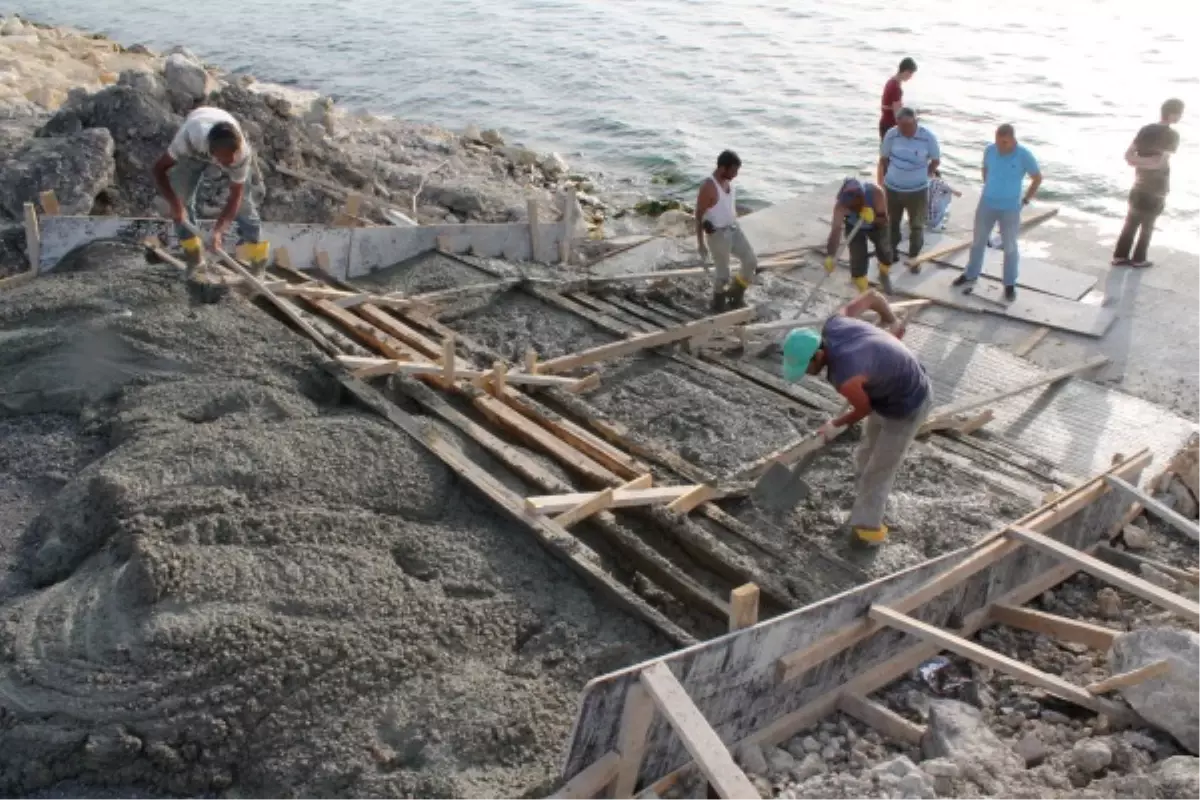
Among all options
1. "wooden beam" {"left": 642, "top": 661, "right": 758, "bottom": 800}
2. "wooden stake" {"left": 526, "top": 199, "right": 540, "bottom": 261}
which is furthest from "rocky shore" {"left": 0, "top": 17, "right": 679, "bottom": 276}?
"wooden beam" {"left": 642, "top": 661, "right": 758, "bottom": 800}

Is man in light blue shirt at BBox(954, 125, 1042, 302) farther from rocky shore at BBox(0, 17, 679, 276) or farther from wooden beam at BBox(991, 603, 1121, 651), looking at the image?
wooden beam at BBox(991, 603, 1121, 651)

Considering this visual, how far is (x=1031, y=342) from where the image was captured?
861 cm

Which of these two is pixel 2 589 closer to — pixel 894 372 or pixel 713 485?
pixel 713 485

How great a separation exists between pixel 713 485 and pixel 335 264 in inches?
184

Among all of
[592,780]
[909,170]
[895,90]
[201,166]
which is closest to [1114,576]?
[592,780]

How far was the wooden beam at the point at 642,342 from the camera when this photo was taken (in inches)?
289

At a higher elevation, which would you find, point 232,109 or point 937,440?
point 232,109

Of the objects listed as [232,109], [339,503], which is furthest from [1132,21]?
[339,503]

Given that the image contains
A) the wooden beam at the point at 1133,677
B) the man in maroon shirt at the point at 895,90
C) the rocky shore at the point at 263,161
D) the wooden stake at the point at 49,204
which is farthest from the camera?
the man in maroon shirt at the point at 895,90

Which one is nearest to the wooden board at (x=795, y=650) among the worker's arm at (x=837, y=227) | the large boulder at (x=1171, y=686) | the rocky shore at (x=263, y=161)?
the large boulder at (x=1171, y=686)

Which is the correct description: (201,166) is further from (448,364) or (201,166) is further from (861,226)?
(861,226)

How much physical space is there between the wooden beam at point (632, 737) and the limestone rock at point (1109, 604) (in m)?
2.98

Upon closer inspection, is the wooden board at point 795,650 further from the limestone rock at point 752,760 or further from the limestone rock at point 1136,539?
the limestone rock at point 1136,539

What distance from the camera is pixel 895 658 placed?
16.5 ft
